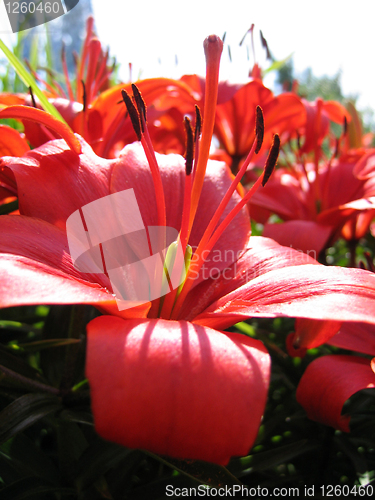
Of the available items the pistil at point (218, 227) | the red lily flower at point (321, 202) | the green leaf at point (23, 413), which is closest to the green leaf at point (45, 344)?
the green leaf at point (23, 413)

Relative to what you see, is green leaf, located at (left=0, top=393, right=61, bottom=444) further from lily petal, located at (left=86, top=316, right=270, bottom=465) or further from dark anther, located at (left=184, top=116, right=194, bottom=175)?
dark anther, located at (left=184, top=116, right=194, bottom=175)

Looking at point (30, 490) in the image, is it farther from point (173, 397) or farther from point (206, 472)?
point (173, 397)

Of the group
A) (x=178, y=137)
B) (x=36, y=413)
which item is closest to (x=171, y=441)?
(x=36, y=413)

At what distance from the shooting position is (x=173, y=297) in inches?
22.1

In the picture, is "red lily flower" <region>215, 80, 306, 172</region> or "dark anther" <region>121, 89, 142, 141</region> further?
"red lily flower" <region>215, 80, 306, 172</region>

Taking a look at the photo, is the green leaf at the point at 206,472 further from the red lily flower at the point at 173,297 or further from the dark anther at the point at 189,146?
the dark anther at the point at 189,146

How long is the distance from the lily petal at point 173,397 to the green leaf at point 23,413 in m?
0.25

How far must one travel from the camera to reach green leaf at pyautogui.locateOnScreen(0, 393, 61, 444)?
52cm

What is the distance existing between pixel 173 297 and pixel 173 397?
233mm

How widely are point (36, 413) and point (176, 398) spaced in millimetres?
309

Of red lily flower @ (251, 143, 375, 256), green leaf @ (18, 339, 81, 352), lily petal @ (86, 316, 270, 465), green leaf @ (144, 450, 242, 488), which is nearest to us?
lily petal @ (86, 316, 270, 465)

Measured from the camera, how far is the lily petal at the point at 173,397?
331 millimetres

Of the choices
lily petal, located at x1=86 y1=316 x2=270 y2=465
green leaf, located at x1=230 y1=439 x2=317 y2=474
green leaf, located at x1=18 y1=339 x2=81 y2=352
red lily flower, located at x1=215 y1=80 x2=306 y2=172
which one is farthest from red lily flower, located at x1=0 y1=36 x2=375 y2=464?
red lily flower, located at x1=215 y1=80 x2=306 y2=172

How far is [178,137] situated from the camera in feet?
3.53
